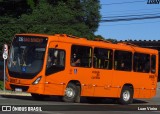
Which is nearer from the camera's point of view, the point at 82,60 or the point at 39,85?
the point at 39,85

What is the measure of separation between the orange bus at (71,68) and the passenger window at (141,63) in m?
0.05

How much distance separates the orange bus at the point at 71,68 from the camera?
23.2m

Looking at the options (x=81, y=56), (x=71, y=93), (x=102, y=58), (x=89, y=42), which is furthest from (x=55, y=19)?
(x=71, y=93)

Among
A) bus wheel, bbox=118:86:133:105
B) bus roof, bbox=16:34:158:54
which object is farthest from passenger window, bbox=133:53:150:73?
bus wheel, bbox=118:86:133:105

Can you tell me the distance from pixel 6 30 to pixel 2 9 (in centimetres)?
391

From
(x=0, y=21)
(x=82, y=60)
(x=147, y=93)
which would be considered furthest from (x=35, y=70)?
(x=0, y=21)

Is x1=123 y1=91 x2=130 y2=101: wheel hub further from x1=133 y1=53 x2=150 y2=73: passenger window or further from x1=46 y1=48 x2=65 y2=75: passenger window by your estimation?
x1=46 y1=48 x2=65 y2=75: passenger window

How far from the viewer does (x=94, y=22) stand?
1882 inches

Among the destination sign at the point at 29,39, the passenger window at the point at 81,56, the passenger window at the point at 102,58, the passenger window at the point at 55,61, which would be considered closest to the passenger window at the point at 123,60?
the passenger window at the point at 102,58

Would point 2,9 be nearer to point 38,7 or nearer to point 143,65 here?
point 38,7

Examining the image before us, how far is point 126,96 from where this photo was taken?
27172mm

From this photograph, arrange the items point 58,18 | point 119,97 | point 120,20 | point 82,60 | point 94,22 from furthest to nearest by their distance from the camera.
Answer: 1. point 94,22
2. point 58,18
3. point 120,20
4. point 119,97
5. point 82,60

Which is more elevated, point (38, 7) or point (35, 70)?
point (38, 7)

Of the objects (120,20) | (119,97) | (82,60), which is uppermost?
(120,20)
